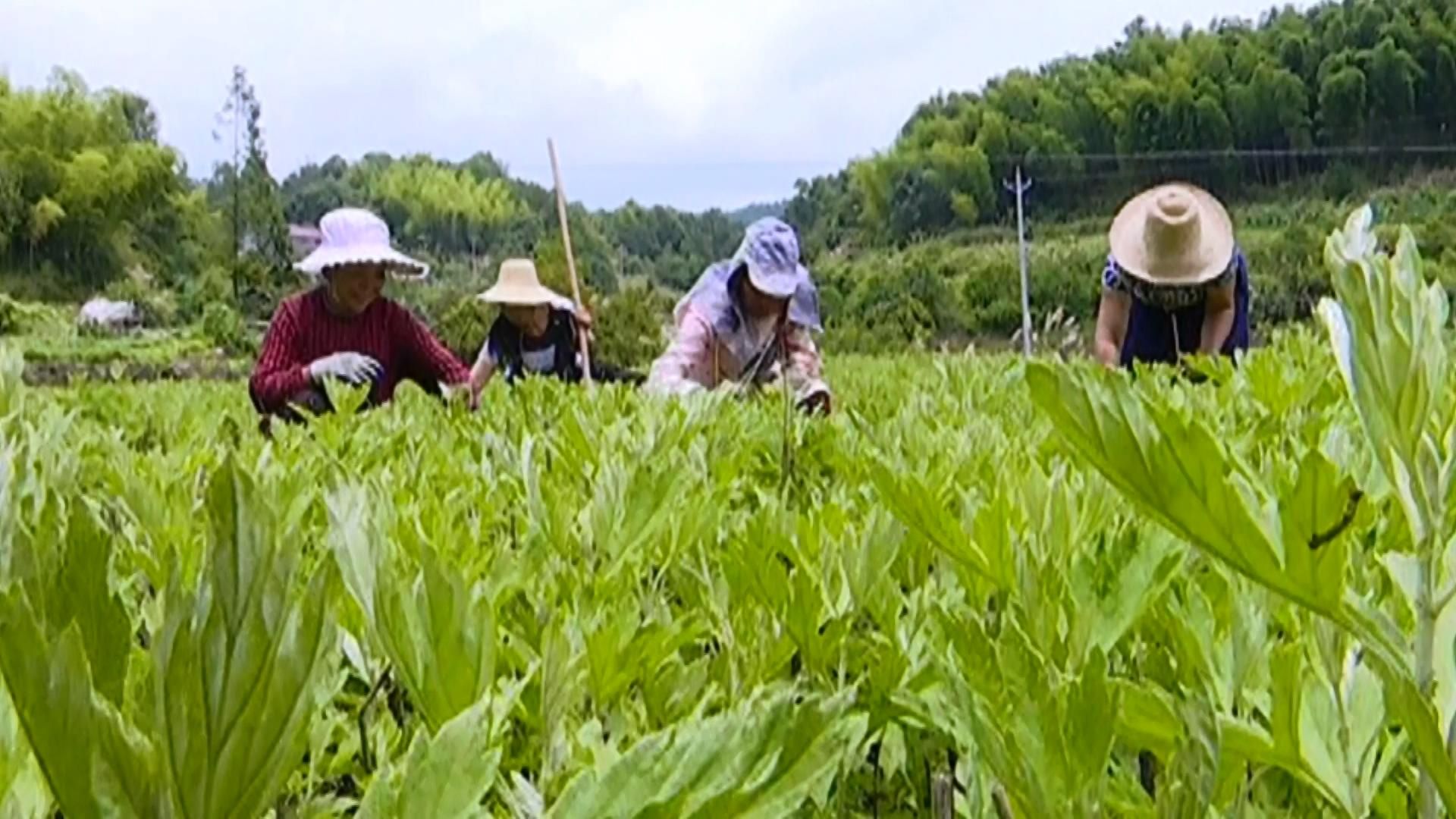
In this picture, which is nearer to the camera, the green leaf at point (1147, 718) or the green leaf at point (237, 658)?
the green leaf at point (237, 658)

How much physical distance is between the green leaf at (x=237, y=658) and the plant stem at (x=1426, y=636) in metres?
0.35

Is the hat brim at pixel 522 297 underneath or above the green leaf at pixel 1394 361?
underneath

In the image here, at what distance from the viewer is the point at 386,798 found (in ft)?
1.35

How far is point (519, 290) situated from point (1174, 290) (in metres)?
3.86

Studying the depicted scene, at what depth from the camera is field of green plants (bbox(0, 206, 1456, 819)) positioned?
1.28 ft

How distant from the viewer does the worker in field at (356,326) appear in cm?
519

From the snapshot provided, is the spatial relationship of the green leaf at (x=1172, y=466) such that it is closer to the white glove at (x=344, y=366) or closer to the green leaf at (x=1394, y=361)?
the green leaf at (x=1394, y=361)

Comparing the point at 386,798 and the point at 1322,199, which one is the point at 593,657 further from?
the point at 1322,199

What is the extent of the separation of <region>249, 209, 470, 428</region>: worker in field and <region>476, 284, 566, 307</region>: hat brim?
6.76 feet

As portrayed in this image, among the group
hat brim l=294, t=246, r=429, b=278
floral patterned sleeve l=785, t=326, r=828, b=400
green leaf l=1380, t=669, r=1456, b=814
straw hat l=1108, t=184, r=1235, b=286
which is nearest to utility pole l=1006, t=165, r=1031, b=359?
green leaf l=1380, t=669, r=1456, b=814

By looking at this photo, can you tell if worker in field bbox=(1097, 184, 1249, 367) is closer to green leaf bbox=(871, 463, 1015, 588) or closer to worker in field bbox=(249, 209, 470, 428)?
worker in field bbox=(249, 209, 470, 428)

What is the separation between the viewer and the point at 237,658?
1.26 ft

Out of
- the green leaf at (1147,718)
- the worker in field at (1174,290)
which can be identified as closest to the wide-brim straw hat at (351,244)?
the worker in field at (1174,290)

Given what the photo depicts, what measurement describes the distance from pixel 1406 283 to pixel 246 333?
4347cm
